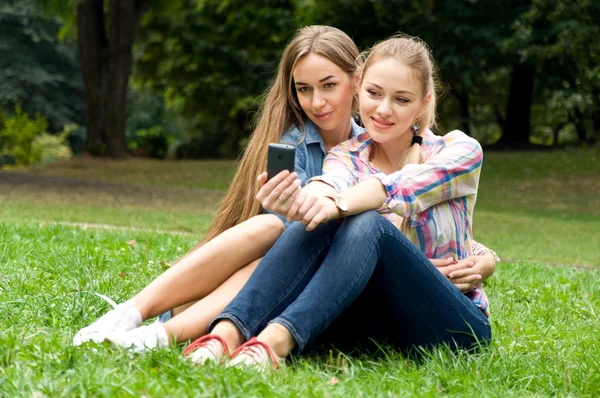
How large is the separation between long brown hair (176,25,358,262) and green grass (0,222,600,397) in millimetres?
758

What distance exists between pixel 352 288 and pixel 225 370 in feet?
1.94

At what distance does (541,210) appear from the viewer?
14562mm

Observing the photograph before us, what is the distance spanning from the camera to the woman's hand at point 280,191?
2.73 metres

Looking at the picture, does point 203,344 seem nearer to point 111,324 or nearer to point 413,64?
point 111,324

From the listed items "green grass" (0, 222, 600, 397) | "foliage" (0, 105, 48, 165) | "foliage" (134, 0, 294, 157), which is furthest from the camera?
"foliage" (0, 105, 48, 165)

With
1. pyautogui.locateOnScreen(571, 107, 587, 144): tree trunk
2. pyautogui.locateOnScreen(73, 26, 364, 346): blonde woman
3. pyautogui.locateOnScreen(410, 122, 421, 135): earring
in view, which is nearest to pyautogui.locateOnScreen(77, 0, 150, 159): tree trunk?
pyautogui.locateOnScreen(571, 107, 587, 144): tree trunk

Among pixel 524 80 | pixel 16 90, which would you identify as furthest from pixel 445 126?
pixel 16 90

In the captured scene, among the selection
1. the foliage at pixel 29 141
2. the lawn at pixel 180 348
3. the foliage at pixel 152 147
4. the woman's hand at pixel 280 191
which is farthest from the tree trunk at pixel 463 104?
the woman's hand at pixel 280 191

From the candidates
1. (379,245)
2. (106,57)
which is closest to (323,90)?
(379,245)

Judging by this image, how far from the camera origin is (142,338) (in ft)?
8.86

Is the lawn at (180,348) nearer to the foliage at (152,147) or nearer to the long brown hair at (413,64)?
the long brown hair at (413,64)

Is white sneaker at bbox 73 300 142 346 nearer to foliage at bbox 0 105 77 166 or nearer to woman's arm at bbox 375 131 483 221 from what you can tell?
woman's arm at bbox 375 131 483 221

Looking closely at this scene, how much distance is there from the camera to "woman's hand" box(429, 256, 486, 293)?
3008 mm

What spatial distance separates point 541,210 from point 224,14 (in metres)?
13.6
